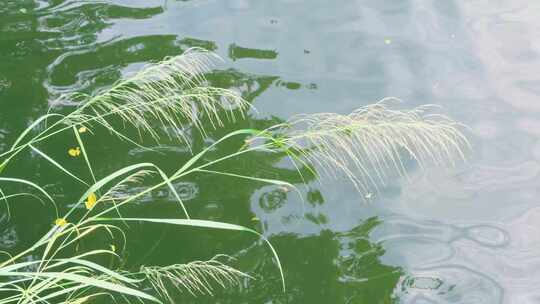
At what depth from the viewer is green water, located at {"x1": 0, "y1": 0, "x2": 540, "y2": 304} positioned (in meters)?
2.37

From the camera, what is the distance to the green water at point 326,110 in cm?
237

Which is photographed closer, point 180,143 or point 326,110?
point 180,143

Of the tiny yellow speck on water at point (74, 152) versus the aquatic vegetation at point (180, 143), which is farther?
the tiny yellow speck on water at point (74, 152)

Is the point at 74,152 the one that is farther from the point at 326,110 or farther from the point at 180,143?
the point at 326,110

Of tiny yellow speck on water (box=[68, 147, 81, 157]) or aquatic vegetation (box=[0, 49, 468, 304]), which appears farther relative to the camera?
tiny yellow speck on water (box=[68, 147, 81, 157])

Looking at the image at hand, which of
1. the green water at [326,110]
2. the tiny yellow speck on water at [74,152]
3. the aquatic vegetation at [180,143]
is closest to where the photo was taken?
the aquatic vegetation at [180,143]

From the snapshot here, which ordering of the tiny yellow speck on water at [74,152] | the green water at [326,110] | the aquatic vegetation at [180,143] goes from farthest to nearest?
the tiny yellow speck on water at [74,152] < the green water at [326,110] < the aquatic vegetation at [180,143]

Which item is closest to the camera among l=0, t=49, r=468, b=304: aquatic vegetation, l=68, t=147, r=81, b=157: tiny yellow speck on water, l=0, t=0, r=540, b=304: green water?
l=0, t=49, r=468, b=304: aquatic vegetation

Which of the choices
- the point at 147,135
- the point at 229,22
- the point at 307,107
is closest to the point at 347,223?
the point at 307,107

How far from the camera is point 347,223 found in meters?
2.51

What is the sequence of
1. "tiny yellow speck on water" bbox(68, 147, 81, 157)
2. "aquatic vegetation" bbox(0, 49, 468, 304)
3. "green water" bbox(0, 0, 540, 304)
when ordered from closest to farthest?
"aquatic vegetation" bbox(0, 49, 468, 304), "green water" bbox(0, 0, 540, 304), "tiny yellow speck on water" bbox(68, 147, 81, 157)

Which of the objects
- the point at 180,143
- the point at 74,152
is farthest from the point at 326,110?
the point at 74,152

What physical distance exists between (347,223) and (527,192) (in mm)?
803

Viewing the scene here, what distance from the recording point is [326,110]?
2.97m
